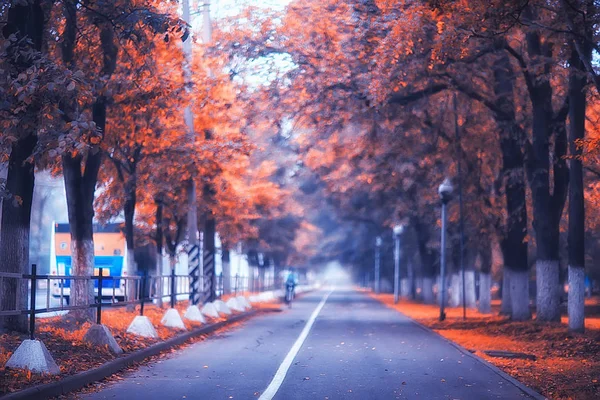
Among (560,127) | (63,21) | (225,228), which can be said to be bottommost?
(225,228)

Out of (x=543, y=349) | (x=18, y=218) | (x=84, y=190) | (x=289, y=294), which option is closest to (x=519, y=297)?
(x=543, y=349)

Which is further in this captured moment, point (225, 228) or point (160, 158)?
point (225, 228)

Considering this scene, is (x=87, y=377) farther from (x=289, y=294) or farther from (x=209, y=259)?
(x=289, y=294)

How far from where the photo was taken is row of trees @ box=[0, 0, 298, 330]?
40.2 ft

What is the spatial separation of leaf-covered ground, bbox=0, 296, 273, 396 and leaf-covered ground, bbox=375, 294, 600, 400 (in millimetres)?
7013

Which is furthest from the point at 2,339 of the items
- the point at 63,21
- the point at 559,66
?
the point at 559,66

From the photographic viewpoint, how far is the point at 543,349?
17203 millimetres

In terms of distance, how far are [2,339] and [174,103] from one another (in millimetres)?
9143

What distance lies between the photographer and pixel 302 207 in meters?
57.0

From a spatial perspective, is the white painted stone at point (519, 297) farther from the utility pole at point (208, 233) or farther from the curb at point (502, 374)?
the utility pole at point (208, 233)

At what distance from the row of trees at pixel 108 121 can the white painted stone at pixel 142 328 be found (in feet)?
3.98

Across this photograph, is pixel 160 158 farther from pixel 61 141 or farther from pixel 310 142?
pixel 61 141

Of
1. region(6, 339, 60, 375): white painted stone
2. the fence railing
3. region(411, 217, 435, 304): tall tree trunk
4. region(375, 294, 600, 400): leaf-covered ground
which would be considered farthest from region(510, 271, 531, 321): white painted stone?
region(411, 217, 435, 304): tall tree trunk

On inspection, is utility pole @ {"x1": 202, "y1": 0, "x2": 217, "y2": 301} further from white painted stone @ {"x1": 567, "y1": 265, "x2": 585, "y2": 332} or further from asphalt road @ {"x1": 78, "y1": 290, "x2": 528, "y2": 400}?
white painted stone @ {"x1": 567, "y1": 265, "x2": 585, "y2": 332}
